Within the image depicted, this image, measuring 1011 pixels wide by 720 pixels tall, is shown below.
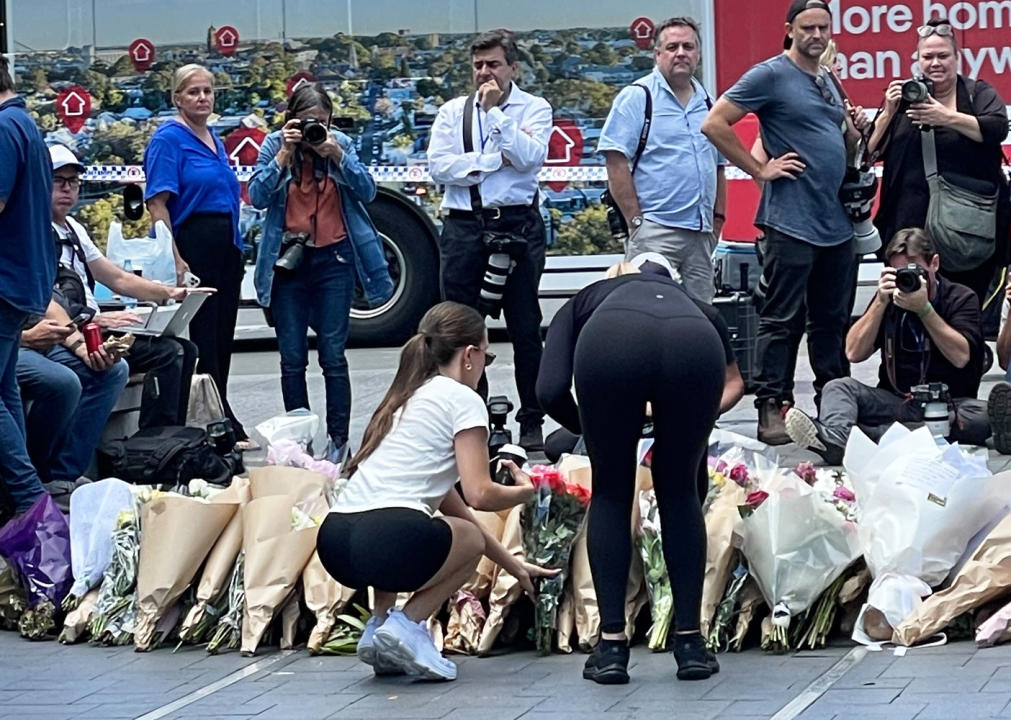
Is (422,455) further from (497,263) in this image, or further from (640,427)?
(497,263)

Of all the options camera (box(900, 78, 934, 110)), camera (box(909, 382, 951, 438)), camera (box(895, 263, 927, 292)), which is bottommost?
camera (box(909, 382, 951, 438))

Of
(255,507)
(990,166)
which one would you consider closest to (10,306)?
(255,507)

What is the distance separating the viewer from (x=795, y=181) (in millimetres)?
8344

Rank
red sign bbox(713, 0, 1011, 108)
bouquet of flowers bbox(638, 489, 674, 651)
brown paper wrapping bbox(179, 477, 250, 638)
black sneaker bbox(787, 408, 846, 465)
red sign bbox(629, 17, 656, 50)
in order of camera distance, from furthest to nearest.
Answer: red sign bbox(629, 17, 656, 50), red sign bbox(713, 0, 1011, 108), black sneaker bbox(787, 408, 846, 465), brown paper wrapping bbox(179, 477, 250, 638), bouquet of flowers bbox(638, 489, 674, 651)

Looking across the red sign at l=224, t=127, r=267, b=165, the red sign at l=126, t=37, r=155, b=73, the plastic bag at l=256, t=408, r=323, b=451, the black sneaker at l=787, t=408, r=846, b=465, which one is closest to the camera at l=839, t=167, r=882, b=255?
the black sneaker at l=787, t=408, r=846, b=465

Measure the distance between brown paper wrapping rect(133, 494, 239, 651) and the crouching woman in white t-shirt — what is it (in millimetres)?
575

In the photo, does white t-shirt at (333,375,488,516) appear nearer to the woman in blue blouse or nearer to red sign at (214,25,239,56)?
the woman in blue blouse

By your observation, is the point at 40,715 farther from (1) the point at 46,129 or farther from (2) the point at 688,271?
(1) the point at 46,129

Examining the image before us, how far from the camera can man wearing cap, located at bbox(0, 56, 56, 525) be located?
6.99 metres

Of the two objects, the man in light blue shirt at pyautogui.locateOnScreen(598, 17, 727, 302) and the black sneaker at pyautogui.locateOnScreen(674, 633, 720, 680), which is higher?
the man in light blue shirt at pyautogui.locateOnScreen(598, 17, 727, 302)

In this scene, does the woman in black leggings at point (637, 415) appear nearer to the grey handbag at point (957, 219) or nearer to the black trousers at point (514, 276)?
the black trousers at point (514, 276)

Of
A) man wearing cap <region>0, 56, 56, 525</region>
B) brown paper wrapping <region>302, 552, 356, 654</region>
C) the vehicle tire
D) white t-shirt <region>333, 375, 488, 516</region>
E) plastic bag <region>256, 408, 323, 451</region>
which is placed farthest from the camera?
the vehicle tire

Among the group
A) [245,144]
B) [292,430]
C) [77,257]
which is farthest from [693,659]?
[245,144]

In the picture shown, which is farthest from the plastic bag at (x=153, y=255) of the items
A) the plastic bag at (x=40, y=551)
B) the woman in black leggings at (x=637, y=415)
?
the woman in black leggings at (x=637, y=415)
